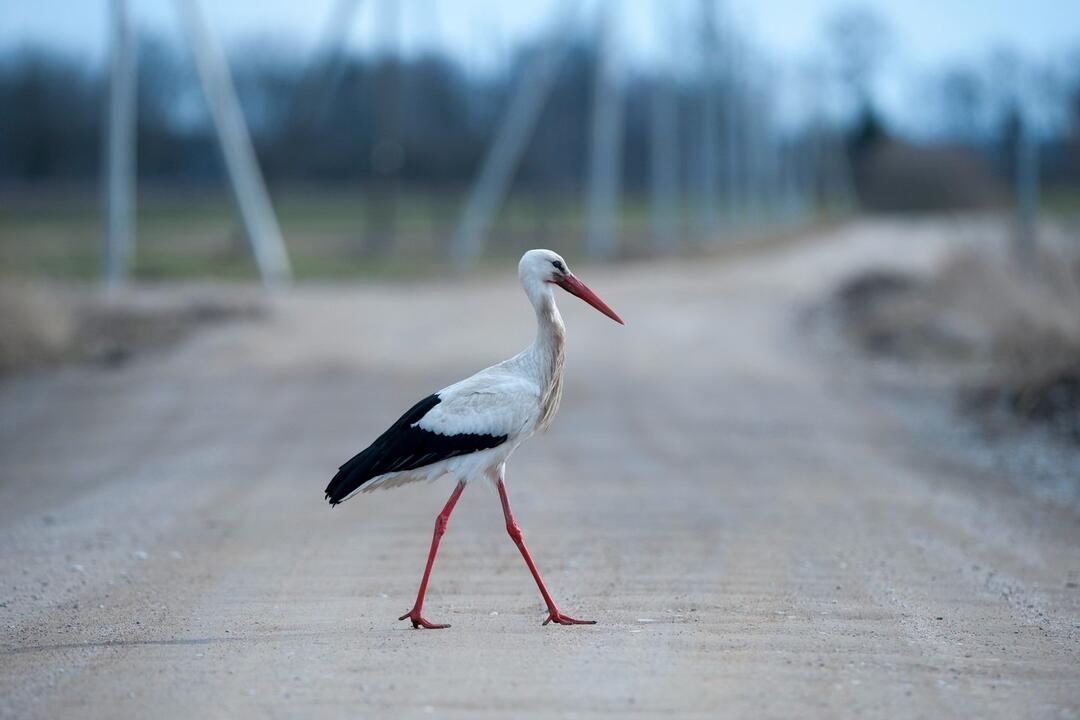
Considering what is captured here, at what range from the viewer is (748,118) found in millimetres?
64438

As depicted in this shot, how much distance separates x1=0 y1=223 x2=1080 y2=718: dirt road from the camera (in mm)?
5531

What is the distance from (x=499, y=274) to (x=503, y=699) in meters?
26.0

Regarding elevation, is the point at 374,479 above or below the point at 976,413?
above

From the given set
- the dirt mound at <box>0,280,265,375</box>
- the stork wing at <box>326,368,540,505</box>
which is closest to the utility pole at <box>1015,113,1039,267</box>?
the dirt mound at <box>0,280,265,375</box>

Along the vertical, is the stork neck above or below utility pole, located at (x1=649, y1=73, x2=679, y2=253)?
above

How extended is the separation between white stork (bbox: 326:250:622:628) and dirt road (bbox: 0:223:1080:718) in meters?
0.64

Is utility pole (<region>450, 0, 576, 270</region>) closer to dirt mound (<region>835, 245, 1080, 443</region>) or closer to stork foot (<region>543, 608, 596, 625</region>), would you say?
dirt mound (<region>835, 245, 1080, 443</region>)

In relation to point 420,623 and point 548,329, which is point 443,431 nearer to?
point 548,329

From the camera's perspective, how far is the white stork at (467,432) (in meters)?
6.84

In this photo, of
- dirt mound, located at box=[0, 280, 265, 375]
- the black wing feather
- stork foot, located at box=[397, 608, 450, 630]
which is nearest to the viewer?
stork foot, located at box=[397, 608, 450, 630]

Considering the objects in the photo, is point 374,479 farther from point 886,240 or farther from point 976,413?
point 886,240

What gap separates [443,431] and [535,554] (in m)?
1.81

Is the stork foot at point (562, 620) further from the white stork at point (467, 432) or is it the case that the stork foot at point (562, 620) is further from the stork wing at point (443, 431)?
the stork wing at point (443, 431)

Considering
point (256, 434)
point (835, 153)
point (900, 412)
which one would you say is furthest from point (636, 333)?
point (835, 153)
